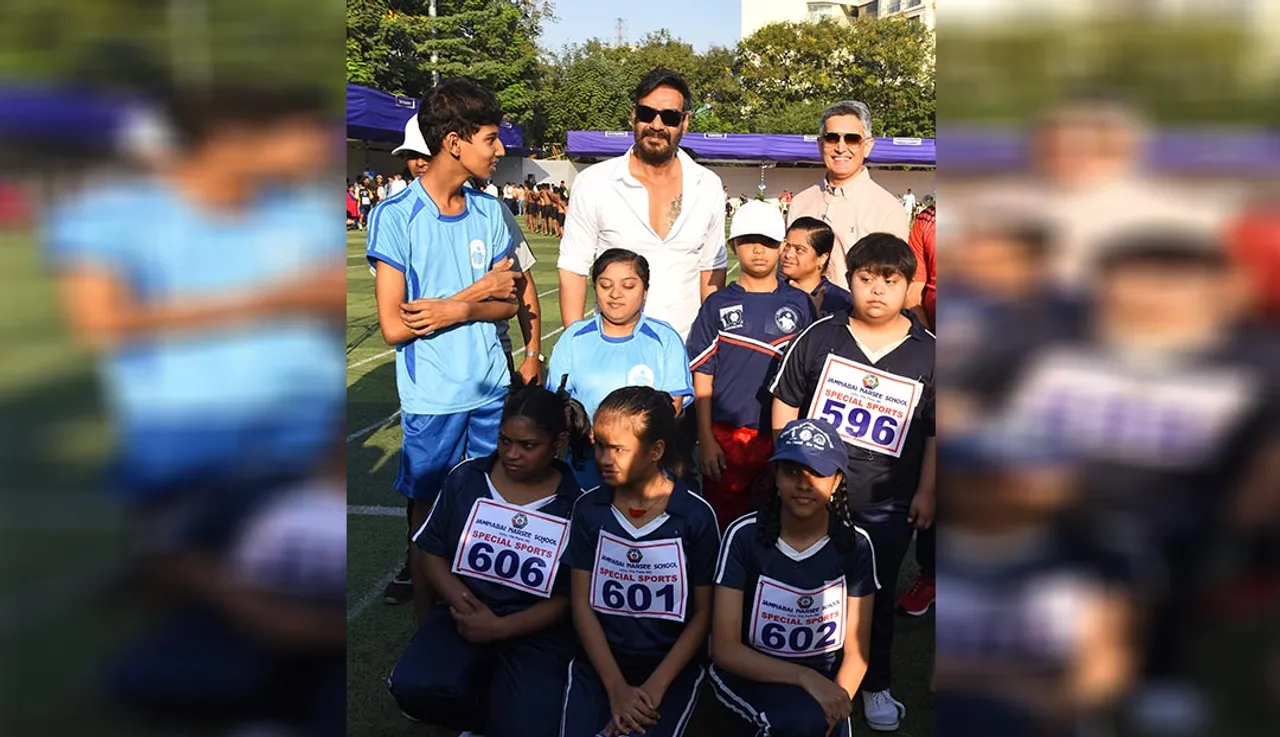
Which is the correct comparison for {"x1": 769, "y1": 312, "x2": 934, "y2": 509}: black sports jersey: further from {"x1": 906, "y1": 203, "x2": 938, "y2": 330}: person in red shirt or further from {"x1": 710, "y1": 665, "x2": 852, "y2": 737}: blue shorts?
{"x1": 710, "y1": 665, "x2": 852, "y2": 737}: blue shorts

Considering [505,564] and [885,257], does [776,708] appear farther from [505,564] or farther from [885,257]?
[885,257]

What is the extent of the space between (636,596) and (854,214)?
221 centimetres

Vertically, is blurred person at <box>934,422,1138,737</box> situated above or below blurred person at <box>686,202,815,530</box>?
above

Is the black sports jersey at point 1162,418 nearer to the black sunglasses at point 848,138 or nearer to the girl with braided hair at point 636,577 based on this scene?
the girl with braided hair at point 636,577

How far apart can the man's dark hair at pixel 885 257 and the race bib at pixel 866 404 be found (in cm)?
31

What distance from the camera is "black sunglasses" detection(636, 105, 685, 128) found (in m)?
3.65

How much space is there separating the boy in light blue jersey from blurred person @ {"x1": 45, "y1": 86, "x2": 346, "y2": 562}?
2.74m

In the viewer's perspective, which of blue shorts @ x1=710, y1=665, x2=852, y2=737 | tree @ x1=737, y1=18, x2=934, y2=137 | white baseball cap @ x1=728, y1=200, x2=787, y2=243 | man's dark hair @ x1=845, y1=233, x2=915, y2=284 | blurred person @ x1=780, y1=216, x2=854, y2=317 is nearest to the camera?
blue shorts @ x1=710, y1=665, x2=852, y2=737

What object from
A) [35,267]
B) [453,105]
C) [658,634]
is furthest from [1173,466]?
[453,105]

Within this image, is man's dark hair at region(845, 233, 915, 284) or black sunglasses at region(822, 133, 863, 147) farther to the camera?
black sunglasses at region(822, 133, 863, 147)

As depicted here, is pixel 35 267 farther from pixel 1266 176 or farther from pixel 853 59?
pixel 853 59

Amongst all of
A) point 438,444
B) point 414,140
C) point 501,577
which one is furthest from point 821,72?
point 501,577

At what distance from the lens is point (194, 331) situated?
50 centimetres

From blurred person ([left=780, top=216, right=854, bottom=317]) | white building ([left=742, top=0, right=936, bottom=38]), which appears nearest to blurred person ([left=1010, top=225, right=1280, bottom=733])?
blurred person ([left=780, top=216, right=854, bottom=317])
